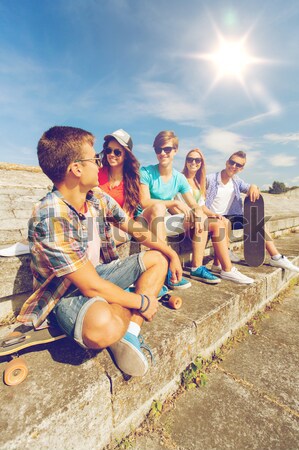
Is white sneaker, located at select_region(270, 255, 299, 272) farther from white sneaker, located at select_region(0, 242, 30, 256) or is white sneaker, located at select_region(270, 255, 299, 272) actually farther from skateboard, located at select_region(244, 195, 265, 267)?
white sneaker, located at select_region(0, 242, 30, 256)

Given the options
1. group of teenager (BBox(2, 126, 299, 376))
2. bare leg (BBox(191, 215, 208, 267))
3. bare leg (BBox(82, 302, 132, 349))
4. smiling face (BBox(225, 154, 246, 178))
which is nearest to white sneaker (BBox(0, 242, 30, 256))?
group of teenager (BBox(2, 126, 299, 376))

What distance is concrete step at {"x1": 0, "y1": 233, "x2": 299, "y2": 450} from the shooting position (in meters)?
1.12

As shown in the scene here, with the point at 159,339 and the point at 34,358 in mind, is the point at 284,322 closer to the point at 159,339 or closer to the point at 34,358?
the point at 159,339

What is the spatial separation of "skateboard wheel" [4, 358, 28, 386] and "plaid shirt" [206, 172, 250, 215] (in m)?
3.63

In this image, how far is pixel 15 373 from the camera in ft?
4.43

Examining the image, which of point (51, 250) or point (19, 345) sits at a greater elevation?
point (51, 250)

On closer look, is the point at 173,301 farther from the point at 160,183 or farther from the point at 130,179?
the point at 160,183

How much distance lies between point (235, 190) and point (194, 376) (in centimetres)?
324

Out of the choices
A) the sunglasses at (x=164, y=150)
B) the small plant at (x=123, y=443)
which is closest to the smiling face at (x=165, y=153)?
the sunglasses at (x=164, y=150)

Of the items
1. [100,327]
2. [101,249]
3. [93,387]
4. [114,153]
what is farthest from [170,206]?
[93,387]

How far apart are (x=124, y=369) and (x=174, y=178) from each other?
2.76 meters

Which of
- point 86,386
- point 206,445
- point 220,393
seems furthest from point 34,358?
point 220,393

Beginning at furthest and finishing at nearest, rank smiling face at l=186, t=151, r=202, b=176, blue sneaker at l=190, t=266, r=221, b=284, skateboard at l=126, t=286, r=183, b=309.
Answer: smiling face at l=186, t=151, r=202, b=176 < blue sneaker at l=190, t=266, r=221, b=284 < skateboard at l=126, t=286, r=183, b=309

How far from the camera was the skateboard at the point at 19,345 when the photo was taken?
4.35 ft
